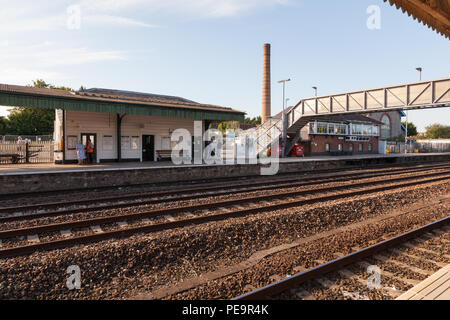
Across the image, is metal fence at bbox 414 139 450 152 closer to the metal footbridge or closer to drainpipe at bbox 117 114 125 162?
the metal footbridge

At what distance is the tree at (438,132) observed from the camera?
78.2 meters

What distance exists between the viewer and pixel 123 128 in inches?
821

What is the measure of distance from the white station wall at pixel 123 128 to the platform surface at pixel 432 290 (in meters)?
20.0

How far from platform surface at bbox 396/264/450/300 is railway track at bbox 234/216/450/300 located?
16.5 inches

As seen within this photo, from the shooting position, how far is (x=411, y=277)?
4590mm

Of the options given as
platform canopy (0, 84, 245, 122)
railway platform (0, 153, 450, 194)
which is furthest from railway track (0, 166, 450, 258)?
platform canopy (0, 84, 245, 122)

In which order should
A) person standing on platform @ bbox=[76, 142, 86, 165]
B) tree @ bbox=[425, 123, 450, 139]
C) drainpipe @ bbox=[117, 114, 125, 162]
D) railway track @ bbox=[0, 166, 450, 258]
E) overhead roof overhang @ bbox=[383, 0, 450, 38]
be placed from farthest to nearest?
tree @ bbox=[425, 123, 450, 139] → drainpipe @ bbox=[117, 114, 125, 162] → person standing on platform @ bbox=[76, 142, 86, 165] → railway track @ bbox=[0, 166, 450, 258] → overhead roof overhang @ bbox=[383, 0, 450, 38]

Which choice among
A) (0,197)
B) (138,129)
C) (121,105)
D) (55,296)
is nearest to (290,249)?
(55,296)

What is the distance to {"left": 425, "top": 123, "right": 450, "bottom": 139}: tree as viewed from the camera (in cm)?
7819

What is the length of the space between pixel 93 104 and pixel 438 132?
301 feet

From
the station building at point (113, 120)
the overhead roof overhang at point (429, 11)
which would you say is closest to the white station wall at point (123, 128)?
the station building at point (113, 120)

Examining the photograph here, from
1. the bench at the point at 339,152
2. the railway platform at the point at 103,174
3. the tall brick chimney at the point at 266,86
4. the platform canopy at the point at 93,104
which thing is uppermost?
the tall brick chimney at the point at 266,86

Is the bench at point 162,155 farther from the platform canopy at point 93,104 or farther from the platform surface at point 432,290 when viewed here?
the platform surface at point 432,290
